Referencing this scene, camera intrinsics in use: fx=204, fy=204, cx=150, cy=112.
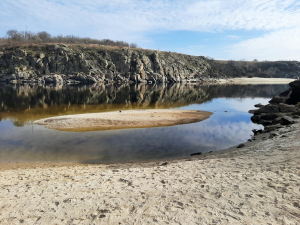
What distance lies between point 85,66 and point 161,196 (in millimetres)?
92084

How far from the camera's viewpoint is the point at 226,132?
1780 centimetres

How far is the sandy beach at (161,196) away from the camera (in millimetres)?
4613

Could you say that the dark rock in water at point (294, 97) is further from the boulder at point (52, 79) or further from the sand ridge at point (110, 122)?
the boulder at point (52, 79)

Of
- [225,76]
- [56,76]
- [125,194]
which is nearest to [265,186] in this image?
[125,194]

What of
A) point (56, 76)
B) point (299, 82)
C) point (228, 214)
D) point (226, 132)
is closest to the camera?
point (228, 214)

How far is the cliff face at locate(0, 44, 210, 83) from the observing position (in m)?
84.0

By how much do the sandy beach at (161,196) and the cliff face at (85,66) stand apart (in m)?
84.8

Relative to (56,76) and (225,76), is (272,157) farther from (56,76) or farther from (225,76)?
(225,76)

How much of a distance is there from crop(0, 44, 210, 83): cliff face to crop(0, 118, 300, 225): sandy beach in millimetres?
84821

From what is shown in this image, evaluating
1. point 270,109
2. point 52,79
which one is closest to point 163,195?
point 270,109

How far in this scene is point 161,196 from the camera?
5602 mm

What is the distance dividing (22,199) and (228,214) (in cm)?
542

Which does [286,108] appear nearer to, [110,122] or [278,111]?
[278,111]

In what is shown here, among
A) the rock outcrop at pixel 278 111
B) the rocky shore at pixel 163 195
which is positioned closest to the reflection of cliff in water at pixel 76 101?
the rock outcrop at pixel 278 111
